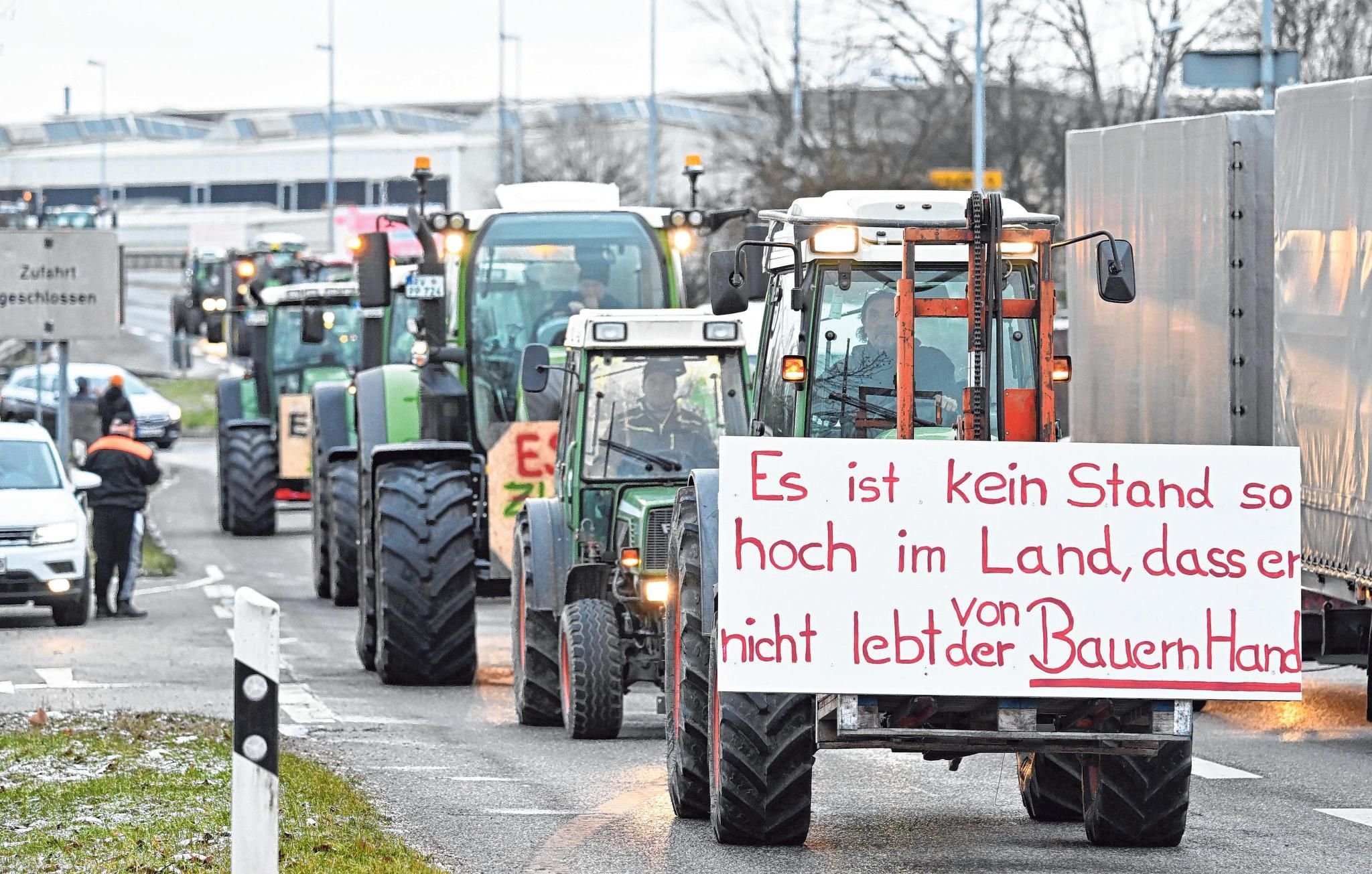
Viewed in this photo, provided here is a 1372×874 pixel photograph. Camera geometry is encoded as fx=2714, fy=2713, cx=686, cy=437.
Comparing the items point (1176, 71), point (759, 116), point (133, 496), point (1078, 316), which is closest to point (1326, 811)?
point (1078, 316)

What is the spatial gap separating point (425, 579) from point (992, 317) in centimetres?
650

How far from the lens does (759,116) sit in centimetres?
6969

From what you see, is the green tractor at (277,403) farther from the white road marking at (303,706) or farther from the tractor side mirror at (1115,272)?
the tractor side mirror at (1115,272)

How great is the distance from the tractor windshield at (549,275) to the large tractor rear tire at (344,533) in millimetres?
5542

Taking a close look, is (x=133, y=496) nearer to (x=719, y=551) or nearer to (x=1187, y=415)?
(x=1187, y=415)

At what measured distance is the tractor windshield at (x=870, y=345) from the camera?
10.9 metres

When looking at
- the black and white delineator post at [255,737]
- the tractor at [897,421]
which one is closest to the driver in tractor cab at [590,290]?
the tractor at [897,421]

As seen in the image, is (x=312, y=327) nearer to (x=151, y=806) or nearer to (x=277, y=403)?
(x=277, y=403)

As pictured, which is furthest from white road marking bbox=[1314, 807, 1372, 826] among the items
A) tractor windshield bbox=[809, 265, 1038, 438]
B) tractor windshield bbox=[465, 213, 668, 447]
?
tractor windshield bbox=[465, 213, 668, 447]

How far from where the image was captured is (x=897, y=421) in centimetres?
1057

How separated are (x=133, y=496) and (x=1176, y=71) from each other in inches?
1072

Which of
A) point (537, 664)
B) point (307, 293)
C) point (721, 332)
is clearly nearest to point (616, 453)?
point (721, 332)

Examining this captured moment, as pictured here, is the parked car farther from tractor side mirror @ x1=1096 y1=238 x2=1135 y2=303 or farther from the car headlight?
tractor side mirror @ x1=1096 y1=238 x2=1135 y2=303

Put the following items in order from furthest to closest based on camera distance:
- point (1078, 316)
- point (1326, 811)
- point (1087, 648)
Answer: point (1078, 316) → point (1326, 811) → point (1087, 648)
